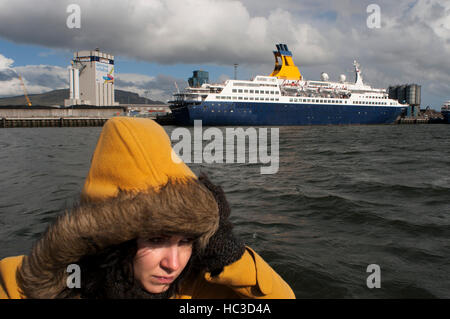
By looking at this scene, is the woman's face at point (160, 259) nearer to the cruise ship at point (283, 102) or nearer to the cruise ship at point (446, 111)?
the cruise ship at point (283, 102)

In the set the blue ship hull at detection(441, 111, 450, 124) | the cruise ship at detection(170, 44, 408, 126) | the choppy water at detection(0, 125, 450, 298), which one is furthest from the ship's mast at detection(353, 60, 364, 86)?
the choppy water at detection(0, 125, 450, 298)

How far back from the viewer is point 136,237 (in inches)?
41.9

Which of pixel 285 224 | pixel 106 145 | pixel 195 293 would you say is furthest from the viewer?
pixel 285 224

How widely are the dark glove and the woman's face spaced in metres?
0.08

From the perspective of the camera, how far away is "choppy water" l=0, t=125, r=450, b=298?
273 cm

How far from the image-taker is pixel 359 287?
2570 mm

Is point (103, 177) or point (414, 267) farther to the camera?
point (414, 267)

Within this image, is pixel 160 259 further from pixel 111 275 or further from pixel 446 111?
pixel 446 111

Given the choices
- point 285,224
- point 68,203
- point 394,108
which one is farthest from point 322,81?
point 68,203

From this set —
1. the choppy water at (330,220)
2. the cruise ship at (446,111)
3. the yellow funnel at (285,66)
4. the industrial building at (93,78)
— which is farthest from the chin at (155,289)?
the cruise ship at (446,111)

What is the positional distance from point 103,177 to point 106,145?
10 cm

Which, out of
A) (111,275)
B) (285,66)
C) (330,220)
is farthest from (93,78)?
(111,275)

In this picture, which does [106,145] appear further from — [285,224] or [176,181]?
[285,224]

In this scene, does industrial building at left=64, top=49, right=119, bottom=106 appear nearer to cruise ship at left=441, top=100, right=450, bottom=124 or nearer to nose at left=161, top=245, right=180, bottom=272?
cruise ship at left=441, top=100, right=450, bottom=124
